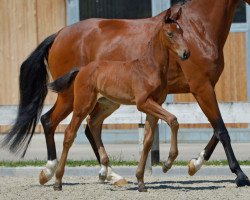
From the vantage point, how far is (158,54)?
975 centimetres

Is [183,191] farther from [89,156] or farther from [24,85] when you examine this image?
[89,156]

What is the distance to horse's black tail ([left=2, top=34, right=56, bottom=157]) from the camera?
1127 centimetres

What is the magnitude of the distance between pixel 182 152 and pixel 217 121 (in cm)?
390

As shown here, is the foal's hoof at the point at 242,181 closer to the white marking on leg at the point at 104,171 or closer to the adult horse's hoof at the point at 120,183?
the adult horse's hoof at the point at 120,183

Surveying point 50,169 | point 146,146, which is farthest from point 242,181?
point 50,169

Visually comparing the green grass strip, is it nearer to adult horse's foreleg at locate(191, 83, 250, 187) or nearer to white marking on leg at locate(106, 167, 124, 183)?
white marking on leg at locate(106, 167, 124, 183)

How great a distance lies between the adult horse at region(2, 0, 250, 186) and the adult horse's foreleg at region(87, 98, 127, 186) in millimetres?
11

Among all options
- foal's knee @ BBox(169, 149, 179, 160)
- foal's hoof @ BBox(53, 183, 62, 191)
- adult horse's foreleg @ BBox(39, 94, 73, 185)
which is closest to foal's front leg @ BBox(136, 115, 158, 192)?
foal's knee @ BBox(169, 149, 179, 160)

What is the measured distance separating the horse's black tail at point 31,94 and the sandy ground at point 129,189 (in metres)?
0.55

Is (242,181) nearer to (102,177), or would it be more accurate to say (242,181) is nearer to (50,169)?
(102,177)

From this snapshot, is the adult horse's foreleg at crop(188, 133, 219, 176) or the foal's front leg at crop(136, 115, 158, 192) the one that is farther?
the adult horse's foreleg at crop(188, 133, 219, 176)

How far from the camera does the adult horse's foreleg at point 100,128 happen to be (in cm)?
1063

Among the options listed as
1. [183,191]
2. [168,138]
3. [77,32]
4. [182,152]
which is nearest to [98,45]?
[77,32]

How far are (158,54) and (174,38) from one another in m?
0.29
